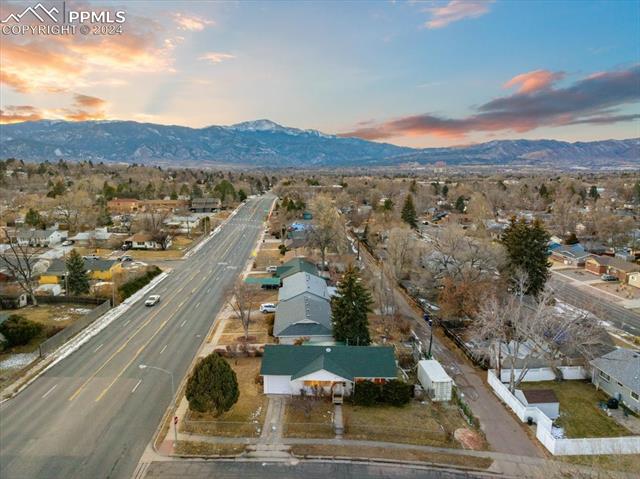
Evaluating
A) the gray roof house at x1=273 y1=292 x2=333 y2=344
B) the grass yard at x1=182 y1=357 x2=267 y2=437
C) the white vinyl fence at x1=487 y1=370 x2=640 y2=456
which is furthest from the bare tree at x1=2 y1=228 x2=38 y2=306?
the white vinyl fence at x1=487 y1=370 x2=640 y2=456

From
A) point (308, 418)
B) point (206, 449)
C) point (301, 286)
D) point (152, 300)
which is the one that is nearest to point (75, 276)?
point (152, 300)

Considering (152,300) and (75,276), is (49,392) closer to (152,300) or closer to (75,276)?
(152,300)

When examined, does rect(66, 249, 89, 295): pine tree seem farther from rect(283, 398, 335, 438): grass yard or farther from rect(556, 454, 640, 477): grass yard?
rect(556, 454, 640, 477): grass yard

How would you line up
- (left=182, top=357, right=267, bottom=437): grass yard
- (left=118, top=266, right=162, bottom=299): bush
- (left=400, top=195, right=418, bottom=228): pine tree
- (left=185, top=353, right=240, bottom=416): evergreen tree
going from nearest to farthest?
1. (left=182, top=357, right=267, bottom=437): grass yard
2. (left=185, top=353, right=240, bottom=416): evergreen tree
3. (left=118, top=266, right=162, bottom=299): bush
4. (left=400, top=195, right=418, bottom=228): pine tree

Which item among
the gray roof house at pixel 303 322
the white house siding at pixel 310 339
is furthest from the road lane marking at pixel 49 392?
the white house siding at pixel 310 339

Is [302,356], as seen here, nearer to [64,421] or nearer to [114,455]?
[114,455]

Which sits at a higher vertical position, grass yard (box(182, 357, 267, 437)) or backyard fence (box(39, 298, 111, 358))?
backyard fence (box(39, 298, 111, 358))

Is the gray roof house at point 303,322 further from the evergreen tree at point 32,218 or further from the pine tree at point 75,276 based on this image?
the evergreen tree at point 32,218

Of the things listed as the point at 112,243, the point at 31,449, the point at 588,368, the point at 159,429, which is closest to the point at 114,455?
the point at 159,429
